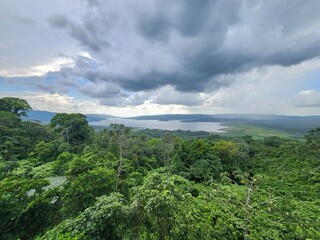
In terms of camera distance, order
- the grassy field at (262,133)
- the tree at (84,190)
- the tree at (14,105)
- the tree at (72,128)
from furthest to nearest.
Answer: the grassy field at (262,133) < the tree at (14,105) < the tree at (72,128) < the tree at (84,190)

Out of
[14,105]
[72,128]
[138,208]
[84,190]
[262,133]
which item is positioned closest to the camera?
[138,208]

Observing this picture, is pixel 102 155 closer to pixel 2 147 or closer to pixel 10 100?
pixel 2 147

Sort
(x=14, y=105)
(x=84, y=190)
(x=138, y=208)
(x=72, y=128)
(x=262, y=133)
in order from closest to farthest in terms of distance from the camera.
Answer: (x=138, y=208) < (x=84, y=190) < (x=72, y=128) < (x=14, y=105) < (x=262, y=133)

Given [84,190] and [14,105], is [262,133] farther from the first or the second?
[84,190]

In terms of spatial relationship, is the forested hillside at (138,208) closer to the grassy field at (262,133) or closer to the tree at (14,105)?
the tree at (14,105)

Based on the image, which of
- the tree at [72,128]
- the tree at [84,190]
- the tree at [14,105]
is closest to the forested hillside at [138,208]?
the tree at [84,190]

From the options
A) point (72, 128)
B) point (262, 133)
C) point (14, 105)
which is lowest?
point (262, 133)

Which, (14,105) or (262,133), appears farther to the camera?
(262,133)

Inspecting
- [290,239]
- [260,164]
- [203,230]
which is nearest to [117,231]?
[203,230]

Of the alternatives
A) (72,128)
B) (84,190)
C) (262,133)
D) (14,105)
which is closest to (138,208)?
(84,190)
